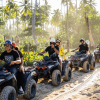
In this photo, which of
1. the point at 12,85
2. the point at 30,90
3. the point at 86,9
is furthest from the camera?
the point at 86,9

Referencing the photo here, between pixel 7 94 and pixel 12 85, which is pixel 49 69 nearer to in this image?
pixel 12 85

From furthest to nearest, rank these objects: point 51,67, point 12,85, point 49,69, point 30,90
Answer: point 51,67 < point 49,69 < point 30,90 < point 12,85

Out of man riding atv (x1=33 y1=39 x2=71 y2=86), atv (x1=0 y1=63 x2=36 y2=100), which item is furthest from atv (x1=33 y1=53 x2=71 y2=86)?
atv (x1=0 y1=63 x2=36 y2=100)

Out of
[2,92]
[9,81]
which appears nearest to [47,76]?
[9,81]

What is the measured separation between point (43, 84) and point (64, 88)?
101cm

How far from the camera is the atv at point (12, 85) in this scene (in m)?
3.58

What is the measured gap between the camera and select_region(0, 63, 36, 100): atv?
358 cm

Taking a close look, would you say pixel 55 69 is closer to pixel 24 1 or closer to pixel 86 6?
pixel 86 6

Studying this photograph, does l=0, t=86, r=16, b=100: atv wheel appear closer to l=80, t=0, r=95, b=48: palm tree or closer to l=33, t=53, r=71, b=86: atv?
l=33, t=53, r=71, b=86: atv

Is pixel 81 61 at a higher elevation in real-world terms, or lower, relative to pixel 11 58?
lower

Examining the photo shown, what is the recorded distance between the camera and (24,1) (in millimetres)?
34062

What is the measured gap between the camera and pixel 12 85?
13.1 ft

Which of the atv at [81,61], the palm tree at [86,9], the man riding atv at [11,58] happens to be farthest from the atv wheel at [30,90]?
the palm tree at [86,9]

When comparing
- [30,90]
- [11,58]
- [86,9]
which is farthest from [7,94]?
[86,9]
